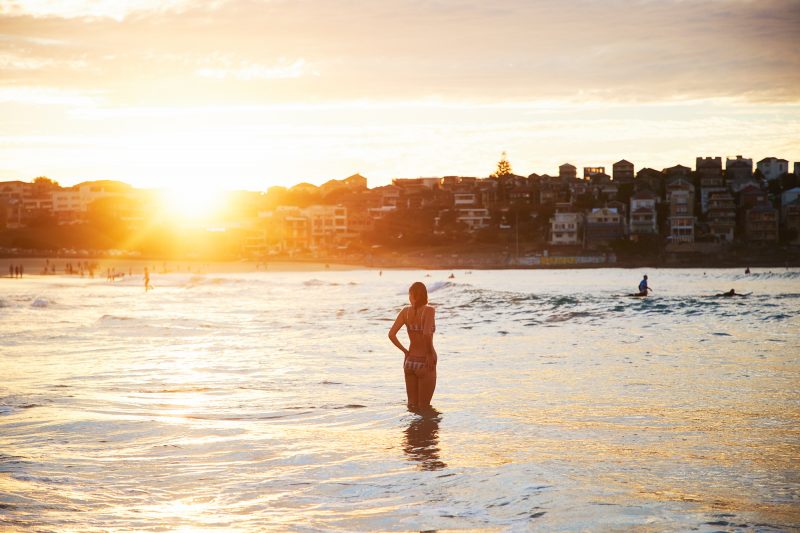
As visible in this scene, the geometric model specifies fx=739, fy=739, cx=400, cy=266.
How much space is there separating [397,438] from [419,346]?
4.91ft

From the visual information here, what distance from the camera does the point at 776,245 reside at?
130 meters

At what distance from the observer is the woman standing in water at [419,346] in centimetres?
990

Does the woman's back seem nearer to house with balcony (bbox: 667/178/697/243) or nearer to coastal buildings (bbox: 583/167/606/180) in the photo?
house with balcony (bbox: 667/178/697/243)

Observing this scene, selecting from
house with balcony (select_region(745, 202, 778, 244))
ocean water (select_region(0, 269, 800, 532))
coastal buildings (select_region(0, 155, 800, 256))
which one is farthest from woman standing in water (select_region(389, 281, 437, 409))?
house with balcony (select_region(745, 202, 778, 244))

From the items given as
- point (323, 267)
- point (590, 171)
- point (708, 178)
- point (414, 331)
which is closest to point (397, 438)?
point (414, 331)

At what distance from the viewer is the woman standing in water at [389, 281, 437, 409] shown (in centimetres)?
990

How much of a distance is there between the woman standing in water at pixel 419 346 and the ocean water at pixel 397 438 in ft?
1.29

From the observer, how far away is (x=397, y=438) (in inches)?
358

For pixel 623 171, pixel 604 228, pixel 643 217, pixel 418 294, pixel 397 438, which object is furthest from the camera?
pixel 623 171

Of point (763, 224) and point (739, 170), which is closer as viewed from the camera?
point (763, 224)

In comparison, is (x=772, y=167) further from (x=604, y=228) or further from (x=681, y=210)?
(x=604, y=228)

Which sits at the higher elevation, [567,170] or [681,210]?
[567,170]

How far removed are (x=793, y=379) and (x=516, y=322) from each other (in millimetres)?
13651

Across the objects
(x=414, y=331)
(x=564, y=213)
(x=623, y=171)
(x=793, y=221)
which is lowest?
(x=414, y=331)
